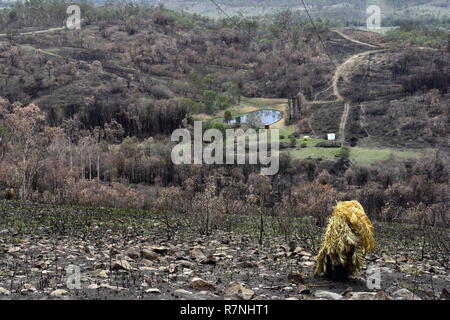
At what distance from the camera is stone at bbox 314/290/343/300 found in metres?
9.02

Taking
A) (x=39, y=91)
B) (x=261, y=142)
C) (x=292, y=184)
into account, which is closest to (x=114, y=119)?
(x=39, y=91)

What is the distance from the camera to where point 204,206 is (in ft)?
63.6

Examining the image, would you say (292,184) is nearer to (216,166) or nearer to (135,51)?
(216,166)

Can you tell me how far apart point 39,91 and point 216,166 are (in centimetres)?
4776

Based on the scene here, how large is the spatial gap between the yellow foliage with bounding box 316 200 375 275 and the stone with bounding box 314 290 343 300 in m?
0.94

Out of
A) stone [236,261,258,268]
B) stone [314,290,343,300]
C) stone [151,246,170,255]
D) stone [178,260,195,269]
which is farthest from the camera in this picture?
stone [151,246,170,255]

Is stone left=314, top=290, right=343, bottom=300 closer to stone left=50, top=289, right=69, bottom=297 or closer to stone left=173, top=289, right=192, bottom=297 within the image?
stone left=173, top=289, right=192, bottom=297

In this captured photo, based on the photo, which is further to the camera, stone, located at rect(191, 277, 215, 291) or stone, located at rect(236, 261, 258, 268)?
stone, located at rect(236, 261, 258, 268)

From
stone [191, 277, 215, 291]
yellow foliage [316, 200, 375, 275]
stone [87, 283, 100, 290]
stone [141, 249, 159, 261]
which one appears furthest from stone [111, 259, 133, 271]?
yellow foliage [316, 200, 375, 275]

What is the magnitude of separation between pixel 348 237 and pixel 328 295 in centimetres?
128

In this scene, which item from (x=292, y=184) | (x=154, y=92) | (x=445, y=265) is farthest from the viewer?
(x=154, y=92)

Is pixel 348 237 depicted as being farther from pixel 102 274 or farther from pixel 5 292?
pixel 5 292

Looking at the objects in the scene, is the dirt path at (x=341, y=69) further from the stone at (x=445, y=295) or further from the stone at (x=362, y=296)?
the stone at (x=362, y=296)

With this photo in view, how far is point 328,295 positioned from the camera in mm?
9195
